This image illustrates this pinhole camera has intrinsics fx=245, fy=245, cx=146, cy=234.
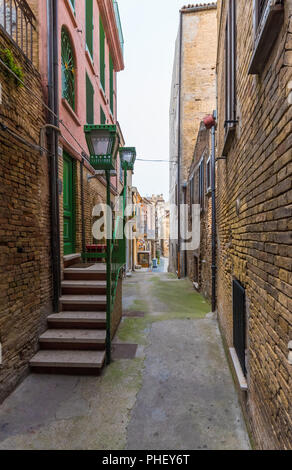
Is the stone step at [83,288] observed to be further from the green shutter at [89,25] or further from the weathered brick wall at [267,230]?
the green shutter at [89,25]

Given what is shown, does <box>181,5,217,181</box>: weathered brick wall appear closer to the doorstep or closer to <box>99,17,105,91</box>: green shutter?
<box>99,17,105,91</box>: green shutter

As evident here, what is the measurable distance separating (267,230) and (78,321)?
11.7 ft

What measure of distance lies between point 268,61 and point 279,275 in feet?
5.29

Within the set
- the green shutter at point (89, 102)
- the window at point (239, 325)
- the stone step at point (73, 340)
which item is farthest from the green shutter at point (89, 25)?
the window at point (239, 325)

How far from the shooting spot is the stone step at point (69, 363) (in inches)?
142

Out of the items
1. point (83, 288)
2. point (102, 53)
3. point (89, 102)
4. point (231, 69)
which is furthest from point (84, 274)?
point (102, 53)

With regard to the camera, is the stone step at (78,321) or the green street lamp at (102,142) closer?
the green street lamp at (102,142)

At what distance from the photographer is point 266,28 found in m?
1.62

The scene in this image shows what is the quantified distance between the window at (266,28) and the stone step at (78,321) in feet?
13.3

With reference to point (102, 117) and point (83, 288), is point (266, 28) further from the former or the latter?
point (102, 117)

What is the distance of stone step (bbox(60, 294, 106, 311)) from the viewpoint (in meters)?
4.64

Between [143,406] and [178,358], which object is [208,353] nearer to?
[178,358]
